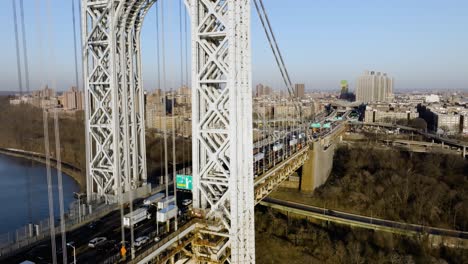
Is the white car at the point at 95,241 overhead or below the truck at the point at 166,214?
below

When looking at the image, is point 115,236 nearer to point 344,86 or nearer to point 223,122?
point 223,122

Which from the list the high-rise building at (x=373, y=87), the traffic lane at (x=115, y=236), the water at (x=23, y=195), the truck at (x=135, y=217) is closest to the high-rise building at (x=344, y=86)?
the high-rise building at (x=373, y=87)

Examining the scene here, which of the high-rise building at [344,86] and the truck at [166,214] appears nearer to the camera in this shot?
the truck at [166,214]

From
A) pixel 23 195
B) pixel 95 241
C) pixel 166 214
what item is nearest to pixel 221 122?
pixel 166 214

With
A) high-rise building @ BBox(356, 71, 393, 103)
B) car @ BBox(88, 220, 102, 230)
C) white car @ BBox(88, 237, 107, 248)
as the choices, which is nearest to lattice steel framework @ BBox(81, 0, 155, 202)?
car @ BBox(88, 220, 102, 230)

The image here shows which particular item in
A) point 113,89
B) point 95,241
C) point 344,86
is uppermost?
point 344,86

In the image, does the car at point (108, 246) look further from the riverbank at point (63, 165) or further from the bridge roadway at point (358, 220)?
the riverbank at point (63, 165)

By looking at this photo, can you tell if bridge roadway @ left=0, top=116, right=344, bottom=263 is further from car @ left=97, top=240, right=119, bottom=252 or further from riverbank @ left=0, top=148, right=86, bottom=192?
riverbank @ left=0, top=148, right=86, bottom=192

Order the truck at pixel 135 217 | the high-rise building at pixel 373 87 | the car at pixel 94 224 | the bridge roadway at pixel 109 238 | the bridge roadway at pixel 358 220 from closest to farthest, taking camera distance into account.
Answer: the bridge roadway at pixel 109 238
the truck at pixel 135 217
the car at pixel 94 224
the bridge roadway at pixel 358 220
the high-rise building at pixel 373 87
